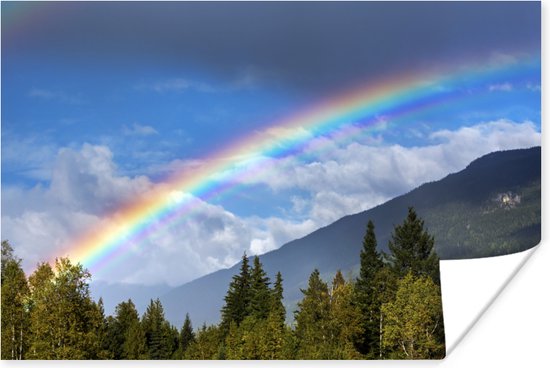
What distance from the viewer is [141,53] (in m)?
35.9

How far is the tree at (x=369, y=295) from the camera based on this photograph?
105 ft

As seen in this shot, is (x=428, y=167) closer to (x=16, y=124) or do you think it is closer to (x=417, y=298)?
(x=417, y=298)

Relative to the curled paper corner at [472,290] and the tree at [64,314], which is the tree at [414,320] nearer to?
the curled paper corner at [472,290]

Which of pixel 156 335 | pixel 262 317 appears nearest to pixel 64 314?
pixel 156 335

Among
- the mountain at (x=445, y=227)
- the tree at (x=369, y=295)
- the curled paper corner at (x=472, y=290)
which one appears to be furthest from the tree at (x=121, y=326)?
the curled paper corner at (x=472, y=290)

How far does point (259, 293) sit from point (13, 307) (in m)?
14.0

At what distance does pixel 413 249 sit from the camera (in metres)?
37.7

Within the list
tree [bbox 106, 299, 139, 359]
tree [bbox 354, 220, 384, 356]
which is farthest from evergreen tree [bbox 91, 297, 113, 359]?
tree [bbox 354, 220, 384, 356]

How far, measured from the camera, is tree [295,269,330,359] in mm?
31658

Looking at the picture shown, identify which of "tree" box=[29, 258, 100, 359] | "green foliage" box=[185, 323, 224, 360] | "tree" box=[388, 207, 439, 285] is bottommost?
"green foliage" box=[185, 323, 224, 360]

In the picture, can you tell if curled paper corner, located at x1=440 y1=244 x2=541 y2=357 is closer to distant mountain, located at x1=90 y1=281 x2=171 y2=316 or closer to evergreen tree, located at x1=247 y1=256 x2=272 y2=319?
evergreen tree, located at x1=247 y1=256 x2=272 y2=319

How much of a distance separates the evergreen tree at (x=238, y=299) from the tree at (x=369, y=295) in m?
7.12

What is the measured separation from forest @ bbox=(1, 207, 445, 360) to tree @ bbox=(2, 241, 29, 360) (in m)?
0.04

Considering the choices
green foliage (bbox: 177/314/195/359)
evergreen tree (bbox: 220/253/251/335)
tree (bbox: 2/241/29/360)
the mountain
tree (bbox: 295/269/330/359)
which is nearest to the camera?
tree (bbox: 2/241/29/360)
